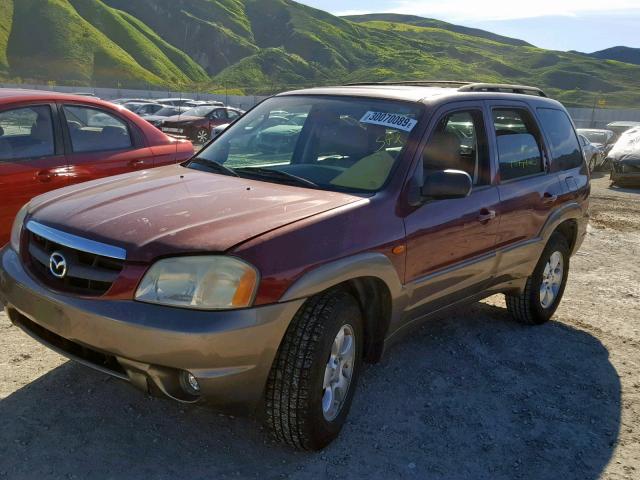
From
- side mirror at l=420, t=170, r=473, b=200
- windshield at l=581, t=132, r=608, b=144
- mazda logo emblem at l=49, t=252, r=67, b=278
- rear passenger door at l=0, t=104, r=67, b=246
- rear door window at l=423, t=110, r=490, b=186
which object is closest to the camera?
mazda logo emblem at l=49, t=252, r=67, b=278

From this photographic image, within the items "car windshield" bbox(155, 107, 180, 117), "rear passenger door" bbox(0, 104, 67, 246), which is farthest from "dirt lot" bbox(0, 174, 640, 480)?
"car windshield" bbox(155, 107, 180, 117)

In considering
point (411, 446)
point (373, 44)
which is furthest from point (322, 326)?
point (373, 44)

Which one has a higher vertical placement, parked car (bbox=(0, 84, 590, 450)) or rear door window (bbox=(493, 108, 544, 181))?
rear door window (bbox=(493, 108, 544, 181))

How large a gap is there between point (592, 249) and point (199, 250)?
6922 millimetres

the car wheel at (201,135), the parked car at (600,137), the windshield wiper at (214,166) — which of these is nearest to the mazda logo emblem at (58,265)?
the windshield wiper at (214,166)

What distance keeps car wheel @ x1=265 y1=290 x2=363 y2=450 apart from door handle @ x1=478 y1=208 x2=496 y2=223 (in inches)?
48.9

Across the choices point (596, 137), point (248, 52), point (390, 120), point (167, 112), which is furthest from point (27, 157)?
point (248, 52)

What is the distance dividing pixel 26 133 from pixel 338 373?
138 inches

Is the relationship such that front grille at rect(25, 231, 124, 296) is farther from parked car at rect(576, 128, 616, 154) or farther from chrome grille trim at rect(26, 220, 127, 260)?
parked car at rect(576, 128, 616, 154)

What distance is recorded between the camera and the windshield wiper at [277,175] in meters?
3.47

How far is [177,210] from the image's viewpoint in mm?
2969

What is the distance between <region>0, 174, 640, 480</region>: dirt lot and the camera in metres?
2.94

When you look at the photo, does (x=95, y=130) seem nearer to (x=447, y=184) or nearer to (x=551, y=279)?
(x=447, y=184)

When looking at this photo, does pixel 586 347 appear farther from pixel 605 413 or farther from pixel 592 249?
pixel 592 249
